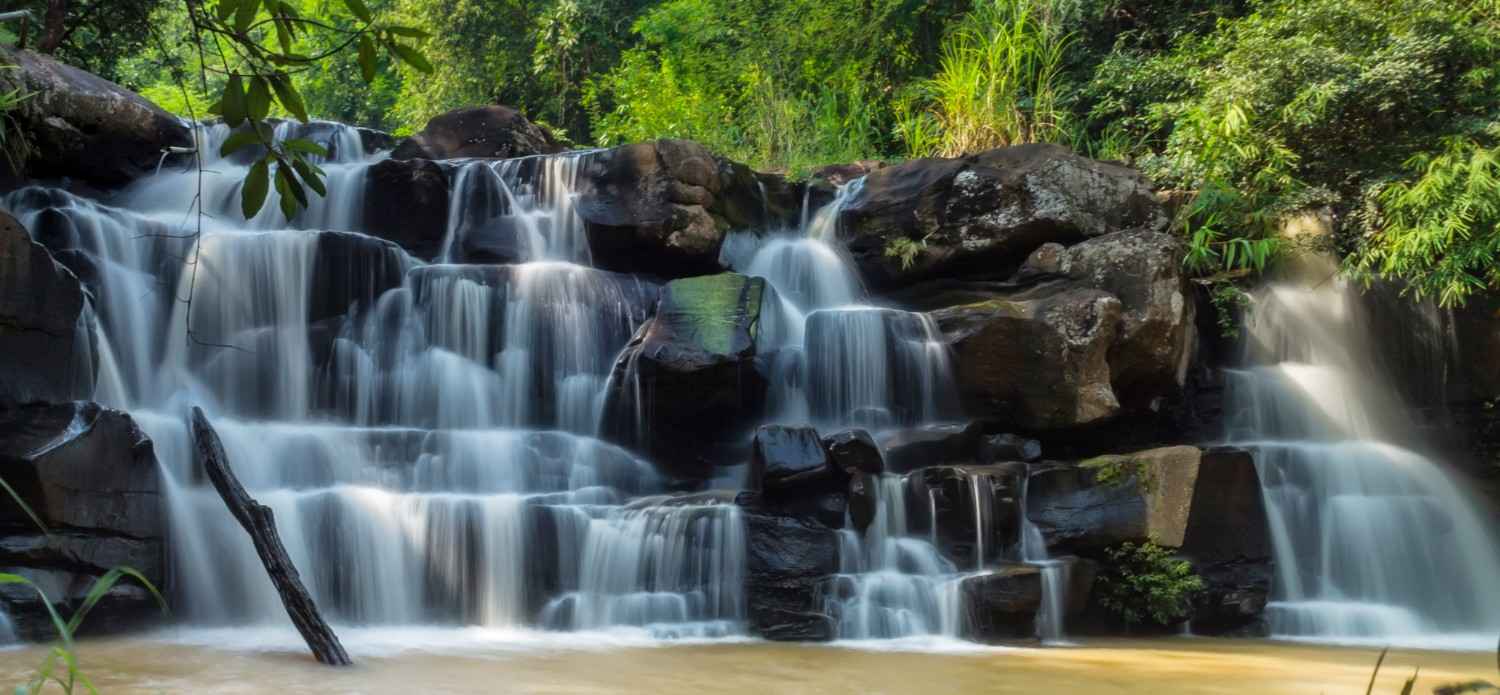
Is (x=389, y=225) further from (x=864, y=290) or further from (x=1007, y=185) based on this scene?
(x=1007, y=185)

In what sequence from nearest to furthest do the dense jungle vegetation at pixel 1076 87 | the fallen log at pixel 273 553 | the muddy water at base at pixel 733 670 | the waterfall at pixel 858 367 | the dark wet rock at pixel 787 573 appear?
the muddy water at base at pixel 733 670 → the fallen log at pixel 273 553 → the dark wet rock at pixel 787 573 → the waterfall at pixel 858 367 → the dense jungle vegetation at pixel 1076 87

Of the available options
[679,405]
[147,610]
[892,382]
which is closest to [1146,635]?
[892,382]

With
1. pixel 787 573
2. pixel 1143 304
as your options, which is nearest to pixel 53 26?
pixel 787 573

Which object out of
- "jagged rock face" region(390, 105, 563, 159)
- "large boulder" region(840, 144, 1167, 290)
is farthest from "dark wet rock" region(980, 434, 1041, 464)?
"jagged rock face" region(390, 105, 563, 159)

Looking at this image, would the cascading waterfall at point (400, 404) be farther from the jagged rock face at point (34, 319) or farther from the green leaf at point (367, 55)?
the green leaf at point (367, 55)

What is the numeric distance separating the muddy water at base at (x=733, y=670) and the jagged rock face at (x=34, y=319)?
171 centimetres

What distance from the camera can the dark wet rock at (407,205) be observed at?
1055 cm

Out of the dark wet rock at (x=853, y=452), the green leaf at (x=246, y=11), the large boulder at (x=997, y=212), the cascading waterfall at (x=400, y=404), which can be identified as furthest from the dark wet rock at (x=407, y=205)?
the green leaf at (x=246, y=11)

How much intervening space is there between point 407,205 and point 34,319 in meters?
3.99

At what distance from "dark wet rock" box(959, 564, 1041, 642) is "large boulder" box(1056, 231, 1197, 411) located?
241 centimetres

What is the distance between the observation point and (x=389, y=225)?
10.6 meters

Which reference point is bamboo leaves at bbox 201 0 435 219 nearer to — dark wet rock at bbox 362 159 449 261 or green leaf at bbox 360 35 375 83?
green leaf at bbox 360 35 375 83

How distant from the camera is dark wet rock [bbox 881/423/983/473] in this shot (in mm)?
8391

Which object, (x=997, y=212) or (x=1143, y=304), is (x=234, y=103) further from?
(x=997, y=212)
